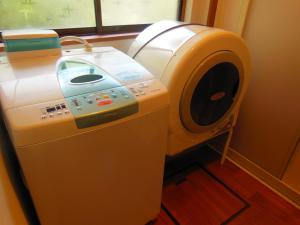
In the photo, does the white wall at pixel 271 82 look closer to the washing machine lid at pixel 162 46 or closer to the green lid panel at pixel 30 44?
the washing machine lid at pixel 162 46

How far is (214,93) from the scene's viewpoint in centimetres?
110

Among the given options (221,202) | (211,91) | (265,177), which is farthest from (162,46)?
(265,177)

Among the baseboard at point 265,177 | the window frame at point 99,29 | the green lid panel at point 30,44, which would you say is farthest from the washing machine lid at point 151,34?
the baseboard at point 265,177

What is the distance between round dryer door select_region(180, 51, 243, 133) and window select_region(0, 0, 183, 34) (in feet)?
2.68

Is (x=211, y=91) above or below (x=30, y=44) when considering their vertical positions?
below

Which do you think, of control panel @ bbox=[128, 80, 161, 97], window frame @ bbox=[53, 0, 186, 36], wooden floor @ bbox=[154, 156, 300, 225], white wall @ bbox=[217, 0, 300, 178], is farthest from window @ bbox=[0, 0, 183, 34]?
wooden floor @ bbox=[154, 156, 300, 225]

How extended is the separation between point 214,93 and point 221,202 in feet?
2.47

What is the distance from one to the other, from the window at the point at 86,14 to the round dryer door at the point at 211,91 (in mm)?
816

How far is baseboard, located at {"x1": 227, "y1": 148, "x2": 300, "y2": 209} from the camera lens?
4.60 feet

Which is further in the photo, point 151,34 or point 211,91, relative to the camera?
point 151,34

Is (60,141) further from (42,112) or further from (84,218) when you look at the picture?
(84,218)

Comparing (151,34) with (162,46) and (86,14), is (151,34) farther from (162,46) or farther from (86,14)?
(86,14)

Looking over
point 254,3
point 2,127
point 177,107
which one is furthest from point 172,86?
point 254,3

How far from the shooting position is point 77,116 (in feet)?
2.08
